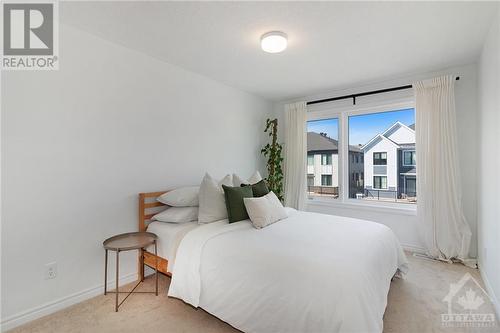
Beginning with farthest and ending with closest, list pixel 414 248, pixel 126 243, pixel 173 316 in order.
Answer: pixel 414 248, pixel 126 243, pixel 173 316

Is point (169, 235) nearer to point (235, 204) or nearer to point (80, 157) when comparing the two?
point (235, 204)

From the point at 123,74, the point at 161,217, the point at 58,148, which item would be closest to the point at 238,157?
the point at 161,217

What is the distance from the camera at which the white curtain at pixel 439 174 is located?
3057 millimetres

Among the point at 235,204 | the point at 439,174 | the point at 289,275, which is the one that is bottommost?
the point at 289,275

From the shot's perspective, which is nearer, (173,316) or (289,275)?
(289,275)

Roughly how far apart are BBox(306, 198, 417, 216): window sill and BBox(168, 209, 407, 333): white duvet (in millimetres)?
1404

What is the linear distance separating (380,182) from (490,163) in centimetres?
161

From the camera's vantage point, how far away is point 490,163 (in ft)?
7.63

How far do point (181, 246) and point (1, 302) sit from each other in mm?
1348

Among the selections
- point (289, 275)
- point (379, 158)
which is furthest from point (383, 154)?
point (289, 275)

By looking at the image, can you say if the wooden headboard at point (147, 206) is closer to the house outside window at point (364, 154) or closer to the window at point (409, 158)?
the house outside window at point (364, 154)

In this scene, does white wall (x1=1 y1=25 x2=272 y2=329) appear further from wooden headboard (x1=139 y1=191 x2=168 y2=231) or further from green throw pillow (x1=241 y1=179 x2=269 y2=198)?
green throw pillow (x1=241 y1=179 x2=269 y2=198)

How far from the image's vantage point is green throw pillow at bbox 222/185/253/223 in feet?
8.46

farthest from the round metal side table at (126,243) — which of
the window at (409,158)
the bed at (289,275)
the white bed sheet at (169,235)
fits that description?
the window at (409,158)
